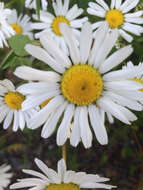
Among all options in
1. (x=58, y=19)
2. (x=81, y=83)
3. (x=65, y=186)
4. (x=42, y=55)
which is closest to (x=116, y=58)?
(x=81, y=83)

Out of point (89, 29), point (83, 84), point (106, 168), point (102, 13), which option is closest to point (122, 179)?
point (106, 168)

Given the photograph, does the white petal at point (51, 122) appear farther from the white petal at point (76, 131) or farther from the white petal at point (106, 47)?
the white petal at point (106, 47)

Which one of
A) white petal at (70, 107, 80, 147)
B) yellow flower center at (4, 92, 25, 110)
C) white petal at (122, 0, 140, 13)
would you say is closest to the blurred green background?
yellow flower center at (4, 92, 25, 110)

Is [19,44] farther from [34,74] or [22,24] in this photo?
[22,24]

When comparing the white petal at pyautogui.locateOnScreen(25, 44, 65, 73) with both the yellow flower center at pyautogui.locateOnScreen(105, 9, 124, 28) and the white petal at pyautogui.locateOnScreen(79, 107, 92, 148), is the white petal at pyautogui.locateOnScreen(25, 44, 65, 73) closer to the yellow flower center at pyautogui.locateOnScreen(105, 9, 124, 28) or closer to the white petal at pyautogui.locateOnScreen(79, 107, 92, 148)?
the white petal at pyautogui.locateOnScreen(79, 107, 92, 148)

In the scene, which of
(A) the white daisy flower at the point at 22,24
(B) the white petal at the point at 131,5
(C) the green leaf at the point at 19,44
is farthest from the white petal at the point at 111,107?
(A) the white daisy flower at the point at 22,24

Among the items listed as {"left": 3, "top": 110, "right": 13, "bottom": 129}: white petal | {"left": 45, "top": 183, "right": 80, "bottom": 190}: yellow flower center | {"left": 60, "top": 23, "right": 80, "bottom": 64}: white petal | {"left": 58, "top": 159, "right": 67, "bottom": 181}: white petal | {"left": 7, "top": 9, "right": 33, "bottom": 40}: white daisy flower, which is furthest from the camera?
{"left": 7, "top": 9, "right": 33, "bottom": 40}: white daisy flower
